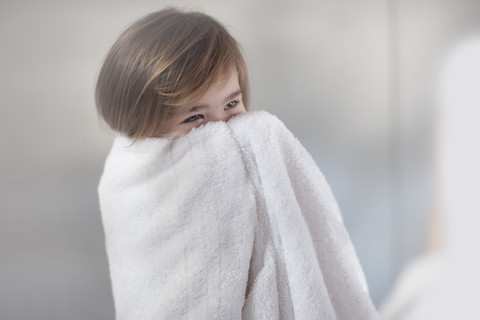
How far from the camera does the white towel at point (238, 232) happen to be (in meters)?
0.54

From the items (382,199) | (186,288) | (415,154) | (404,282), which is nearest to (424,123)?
(415,154)

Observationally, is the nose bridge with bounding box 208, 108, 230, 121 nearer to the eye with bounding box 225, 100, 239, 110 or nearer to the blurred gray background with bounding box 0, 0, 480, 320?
the eye with bounding box 225, 100, 239, 110

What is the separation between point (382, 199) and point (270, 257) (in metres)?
Result: 0.41

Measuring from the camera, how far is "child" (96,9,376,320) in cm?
54

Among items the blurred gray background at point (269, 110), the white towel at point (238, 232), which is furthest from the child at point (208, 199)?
the blurred gray background at point (269, 110)

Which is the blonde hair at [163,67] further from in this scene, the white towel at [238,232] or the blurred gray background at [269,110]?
the blurred gray background at [269,110]

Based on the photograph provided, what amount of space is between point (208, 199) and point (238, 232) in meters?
0.05

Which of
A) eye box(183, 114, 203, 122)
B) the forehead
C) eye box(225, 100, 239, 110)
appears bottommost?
eye box(183, 114, 203, 122)

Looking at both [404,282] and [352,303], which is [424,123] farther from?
[352,303]

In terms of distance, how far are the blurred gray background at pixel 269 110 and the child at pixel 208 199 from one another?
0.54 ft

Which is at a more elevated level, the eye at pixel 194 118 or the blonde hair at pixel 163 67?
the blonde hair at pixel 163 67

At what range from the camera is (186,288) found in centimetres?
54

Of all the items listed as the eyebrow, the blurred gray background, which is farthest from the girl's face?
the blurred gray background

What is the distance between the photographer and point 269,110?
0.83m
